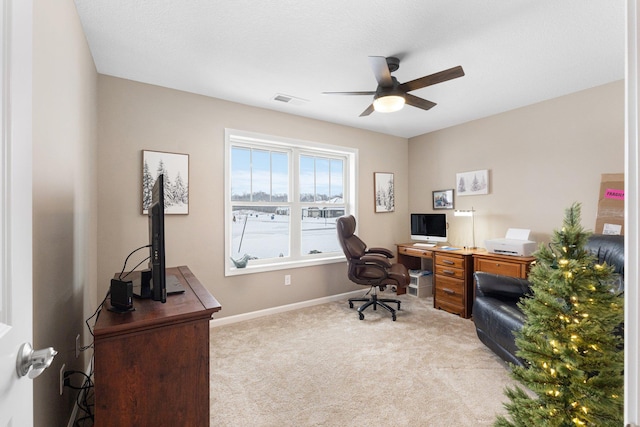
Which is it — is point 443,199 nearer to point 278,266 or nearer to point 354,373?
point 278,266

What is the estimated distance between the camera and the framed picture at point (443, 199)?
14.3 feet

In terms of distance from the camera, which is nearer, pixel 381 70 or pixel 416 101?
pixel 381 70

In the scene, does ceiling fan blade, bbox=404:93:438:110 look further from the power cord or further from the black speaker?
the power cord

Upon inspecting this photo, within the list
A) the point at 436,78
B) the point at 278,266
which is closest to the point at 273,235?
the point at 278,266

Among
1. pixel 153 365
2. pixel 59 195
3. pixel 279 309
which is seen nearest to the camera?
pixel 153 365

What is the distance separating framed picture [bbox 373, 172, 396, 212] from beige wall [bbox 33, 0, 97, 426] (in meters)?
3.53

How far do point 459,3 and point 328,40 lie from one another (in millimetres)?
872

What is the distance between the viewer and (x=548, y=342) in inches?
44.2

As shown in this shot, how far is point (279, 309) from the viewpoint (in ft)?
12.0

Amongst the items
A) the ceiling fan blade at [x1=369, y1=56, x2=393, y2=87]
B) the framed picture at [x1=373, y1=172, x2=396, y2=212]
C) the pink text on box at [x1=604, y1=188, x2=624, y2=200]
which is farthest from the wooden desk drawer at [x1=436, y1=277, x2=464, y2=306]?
the ceiling fan blade at [x1=369, y1=56, x2=393, y2=87]

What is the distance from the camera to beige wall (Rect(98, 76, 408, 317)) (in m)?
2.71

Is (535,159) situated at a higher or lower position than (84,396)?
higher

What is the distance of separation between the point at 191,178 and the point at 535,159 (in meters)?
3.89

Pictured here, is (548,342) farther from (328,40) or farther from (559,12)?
(328,40)
